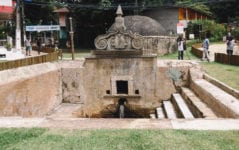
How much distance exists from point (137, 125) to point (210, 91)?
5445 millimetres

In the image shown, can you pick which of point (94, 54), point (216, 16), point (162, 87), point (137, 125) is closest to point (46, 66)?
point (94, 54)

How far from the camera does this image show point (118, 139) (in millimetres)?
6383

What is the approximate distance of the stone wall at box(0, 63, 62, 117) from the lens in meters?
13.8

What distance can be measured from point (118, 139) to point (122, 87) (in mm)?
13002

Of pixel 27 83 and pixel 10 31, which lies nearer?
pixel 27 83

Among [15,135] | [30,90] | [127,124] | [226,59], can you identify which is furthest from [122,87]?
[15,135]

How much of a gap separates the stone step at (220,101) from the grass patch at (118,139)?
7.20 ft

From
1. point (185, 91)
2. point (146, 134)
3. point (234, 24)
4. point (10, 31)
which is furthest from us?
point (10, 31)

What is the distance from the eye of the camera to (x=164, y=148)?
590cm

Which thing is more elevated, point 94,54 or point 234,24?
point 234,24

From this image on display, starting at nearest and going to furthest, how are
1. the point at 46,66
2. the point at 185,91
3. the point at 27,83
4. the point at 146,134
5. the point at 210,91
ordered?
the point at 146,134, the point at 210,91, the point at 27,83, the point at 185,91, the point at 46,66

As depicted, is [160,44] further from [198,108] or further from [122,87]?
[198,108]

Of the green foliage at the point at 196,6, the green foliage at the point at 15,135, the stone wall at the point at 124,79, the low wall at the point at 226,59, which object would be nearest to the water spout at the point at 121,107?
the stone wall at the point at 124,79

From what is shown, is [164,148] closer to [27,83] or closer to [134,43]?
[27,83]
